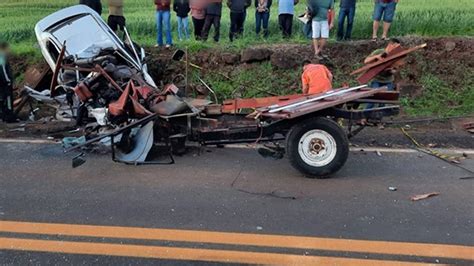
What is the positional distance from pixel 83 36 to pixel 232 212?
4.77m

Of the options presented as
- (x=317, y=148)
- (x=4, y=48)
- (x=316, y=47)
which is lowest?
(x=317, y=148)

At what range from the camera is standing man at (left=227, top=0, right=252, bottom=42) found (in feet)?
40.2

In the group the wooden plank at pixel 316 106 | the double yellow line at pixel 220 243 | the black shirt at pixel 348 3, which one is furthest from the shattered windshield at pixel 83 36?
the black shirt at pixel 348 3

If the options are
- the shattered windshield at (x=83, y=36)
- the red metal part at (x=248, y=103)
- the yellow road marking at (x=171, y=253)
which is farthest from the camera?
the shattered windshield at (x=83, y=36)

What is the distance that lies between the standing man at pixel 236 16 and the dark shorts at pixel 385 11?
2825mm

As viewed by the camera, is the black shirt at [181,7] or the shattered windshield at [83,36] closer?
the shattered windshield at [83,36]

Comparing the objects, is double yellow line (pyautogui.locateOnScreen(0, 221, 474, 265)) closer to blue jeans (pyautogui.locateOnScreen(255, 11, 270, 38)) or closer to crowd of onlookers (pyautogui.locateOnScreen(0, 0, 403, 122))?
crowd of onlookers (pyautogui.locateOnScreen(0, 0, 403, 122))

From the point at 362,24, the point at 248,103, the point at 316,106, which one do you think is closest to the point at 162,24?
the point at 362,24

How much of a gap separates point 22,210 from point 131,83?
2.31m

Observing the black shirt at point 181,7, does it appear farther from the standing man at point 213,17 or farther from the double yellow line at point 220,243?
the double yellow line at point 220,243

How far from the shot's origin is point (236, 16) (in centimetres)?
1248

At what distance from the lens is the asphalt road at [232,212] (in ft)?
14.2

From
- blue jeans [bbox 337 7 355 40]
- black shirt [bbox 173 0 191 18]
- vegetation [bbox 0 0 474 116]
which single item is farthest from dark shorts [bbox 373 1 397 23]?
black shirt [bbox 173 0 191 18]

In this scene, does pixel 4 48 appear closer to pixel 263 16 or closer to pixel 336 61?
pixel 263 16
